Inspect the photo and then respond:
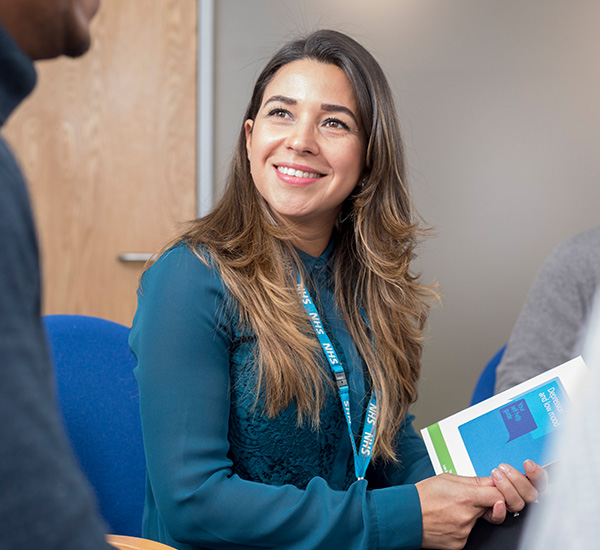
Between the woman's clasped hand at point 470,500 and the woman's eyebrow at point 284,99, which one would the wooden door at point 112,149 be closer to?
the woman's eyebrow at point 284,99

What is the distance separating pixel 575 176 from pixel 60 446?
109 inches

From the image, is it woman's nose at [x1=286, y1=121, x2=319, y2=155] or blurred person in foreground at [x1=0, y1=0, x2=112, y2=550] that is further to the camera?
woman's nose at [x1=286, y1=121, x2=319, y2=155]

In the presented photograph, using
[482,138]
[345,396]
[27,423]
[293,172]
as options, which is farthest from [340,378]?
[482,138]

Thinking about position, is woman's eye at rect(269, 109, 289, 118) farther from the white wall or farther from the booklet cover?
the white wall

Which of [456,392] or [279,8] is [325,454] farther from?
[279,8]

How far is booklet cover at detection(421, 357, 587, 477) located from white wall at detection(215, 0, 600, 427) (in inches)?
68.0

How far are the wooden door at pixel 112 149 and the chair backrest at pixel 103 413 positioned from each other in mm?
1276

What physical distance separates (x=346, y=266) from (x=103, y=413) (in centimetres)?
57

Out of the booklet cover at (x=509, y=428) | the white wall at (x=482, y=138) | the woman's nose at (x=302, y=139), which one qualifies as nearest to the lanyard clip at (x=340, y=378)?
the booklet cover at (x=509, y=428)

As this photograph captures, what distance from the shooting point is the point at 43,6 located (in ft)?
1.37

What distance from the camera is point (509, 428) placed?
3.34 feet

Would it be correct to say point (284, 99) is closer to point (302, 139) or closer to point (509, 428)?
point (302, 139)

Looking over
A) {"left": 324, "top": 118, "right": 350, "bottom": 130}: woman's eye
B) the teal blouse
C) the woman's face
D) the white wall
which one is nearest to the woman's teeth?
the woman's face

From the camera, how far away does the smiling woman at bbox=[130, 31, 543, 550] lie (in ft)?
3.29
